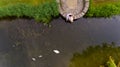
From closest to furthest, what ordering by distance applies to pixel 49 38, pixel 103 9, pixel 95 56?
pixel 95 56
pixel 49 38
pixel 103 9

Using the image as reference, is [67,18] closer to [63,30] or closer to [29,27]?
[63,30]

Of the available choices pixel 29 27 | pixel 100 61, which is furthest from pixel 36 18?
pixel 100 61

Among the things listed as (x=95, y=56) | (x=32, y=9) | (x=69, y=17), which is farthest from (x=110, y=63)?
(x=32, y=9)

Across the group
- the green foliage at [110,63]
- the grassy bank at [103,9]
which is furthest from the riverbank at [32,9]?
the green foliage at [110,63]

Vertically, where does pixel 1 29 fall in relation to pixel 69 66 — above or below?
above

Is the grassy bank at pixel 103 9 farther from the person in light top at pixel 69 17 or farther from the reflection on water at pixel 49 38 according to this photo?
the person in light top at pixel 69 17

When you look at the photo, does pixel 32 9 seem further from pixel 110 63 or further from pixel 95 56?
pixel 110 63
